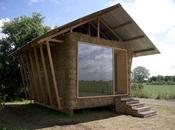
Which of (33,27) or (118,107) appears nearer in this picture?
(118,107)

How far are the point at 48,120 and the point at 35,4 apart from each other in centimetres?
597

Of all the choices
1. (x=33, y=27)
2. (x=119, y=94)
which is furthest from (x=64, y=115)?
(x=33, y=27)

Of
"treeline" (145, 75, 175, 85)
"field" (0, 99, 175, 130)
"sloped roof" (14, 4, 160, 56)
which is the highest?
"sloped roof" (14, 4, 160, 56)

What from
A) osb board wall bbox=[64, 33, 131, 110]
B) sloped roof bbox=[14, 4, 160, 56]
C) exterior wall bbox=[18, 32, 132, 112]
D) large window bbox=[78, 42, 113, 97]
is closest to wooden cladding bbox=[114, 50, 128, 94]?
sloped roof bbox=[14, 4, 160, 56]

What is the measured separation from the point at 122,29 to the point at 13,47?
32.8ft

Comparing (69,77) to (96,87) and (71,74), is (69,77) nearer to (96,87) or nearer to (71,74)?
(71,74)

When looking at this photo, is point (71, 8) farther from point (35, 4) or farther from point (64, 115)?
point (64, 115)

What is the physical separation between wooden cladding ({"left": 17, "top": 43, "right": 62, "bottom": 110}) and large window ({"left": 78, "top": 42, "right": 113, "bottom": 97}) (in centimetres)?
150

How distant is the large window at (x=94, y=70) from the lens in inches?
425

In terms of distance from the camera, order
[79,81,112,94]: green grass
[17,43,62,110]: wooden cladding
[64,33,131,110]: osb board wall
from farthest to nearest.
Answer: [79,81,112,94]: green grass → [17,43,62,110]: wooden cladding → [64,33,131,110]: osb board wall

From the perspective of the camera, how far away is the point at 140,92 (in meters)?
22.6

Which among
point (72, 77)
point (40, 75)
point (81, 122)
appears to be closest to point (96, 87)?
point (72, 77)

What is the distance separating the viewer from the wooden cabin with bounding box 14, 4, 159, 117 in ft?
33.7

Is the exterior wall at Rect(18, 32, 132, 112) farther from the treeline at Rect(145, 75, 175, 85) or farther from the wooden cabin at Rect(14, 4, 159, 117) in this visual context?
the treeline at Rect(145, 75, 175, 85)
